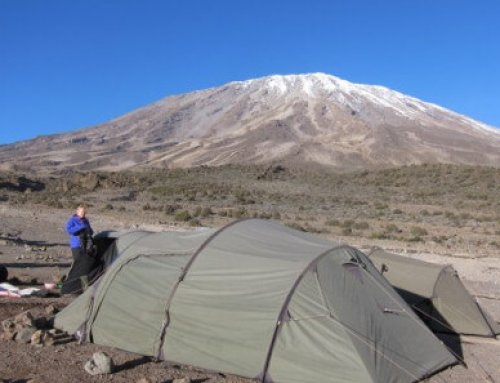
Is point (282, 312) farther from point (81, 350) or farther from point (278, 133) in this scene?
point (278, 133)

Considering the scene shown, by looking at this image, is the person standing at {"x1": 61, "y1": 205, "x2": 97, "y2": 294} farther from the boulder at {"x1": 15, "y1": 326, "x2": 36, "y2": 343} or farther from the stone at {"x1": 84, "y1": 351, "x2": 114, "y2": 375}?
the stone at {"x1": 84, "y1": 351, "x2": 114, "y2": 375}

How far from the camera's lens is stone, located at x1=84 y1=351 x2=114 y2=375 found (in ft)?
22.1

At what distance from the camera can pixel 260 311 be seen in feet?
23.2

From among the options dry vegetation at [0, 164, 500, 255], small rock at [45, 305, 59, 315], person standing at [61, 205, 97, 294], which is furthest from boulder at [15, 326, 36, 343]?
dry vegetation at [0, 164, 500, 255]

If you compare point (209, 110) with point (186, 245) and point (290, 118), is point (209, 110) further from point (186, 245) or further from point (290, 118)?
point (186, 245)

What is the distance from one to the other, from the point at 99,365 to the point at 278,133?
117026 millimetres

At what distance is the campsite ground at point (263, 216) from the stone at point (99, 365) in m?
0.08

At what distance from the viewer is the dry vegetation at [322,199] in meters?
24.9

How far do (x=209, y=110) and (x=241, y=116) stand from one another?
1751 centimetres

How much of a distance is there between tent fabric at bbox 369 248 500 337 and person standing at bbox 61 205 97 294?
16.1 feet

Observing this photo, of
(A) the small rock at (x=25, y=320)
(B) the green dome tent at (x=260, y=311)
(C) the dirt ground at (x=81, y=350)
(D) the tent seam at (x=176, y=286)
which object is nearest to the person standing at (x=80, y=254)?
(C) the dirt ground at (x=81, y=350)

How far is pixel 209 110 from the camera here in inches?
6590

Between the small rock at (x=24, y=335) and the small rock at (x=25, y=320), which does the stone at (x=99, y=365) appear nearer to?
the small rock at (x=24, y=335)

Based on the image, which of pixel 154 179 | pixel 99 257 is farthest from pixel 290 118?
pixel 99 257
